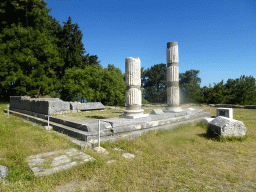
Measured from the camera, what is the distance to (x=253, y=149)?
15.9 ft

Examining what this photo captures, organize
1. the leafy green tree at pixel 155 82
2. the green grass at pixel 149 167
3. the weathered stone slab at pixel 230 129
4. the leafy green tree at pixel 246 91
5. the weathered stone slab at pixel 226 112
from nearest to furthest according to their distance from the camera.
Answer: the green grass at pixel 149 167 < the weathered stone slab at pixel 230 129 < the weathered stone slab at pixel 226 112 < the leafy green tree at pixel 246 91 < the leafy green tree at pixel 155 82

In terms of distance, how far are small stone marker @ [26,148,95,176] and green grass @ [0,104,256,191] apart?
13cm

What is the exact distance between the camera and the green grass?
2928mm

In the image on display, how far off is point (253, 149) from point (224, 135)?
942 millimetres

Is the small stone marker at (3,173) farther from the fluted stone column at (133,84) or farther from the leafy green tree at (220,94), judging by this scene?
the leafy green tree at (220,94)

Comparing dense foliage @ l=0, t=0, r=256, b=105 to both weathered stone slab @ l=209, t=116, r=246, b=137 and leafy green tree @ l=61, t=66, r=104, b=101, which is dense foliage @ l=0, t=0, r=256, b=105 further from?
weathered stone slab @ l=209, t=116, r=246, b=137

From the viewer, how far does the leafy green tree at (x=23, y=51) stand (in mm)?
17531

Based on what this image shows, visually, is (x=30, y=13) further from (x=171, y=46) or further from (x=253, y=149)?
(x=253, y=149)

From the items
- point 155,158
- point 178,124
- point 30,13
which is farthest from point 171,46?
point 30,13

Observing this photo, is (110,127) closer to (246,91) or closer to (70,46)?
(246,91)

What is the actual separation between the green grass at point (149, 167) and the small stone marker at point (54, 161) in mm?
131

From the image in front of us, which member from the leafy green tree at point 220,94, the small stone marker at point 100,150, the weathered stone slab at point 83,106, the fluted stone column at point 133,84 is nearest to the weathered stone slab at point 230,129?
the fluted stone column at point 133,84

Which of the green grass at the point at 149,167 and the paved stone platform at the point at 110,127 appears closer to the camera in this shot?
the green grass at the point at 149,167

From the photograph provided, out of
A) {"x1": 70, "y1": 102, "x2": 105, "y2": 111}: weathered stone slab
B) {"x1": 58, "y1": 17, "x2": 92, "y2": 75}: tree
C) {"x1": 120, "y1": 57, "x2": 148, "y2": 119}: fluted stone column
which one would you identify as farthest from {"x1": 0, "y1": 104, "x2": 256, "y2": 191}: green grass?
{"x1": 58, "y1": 17, "x2": 92, "y2": 75}: tree
